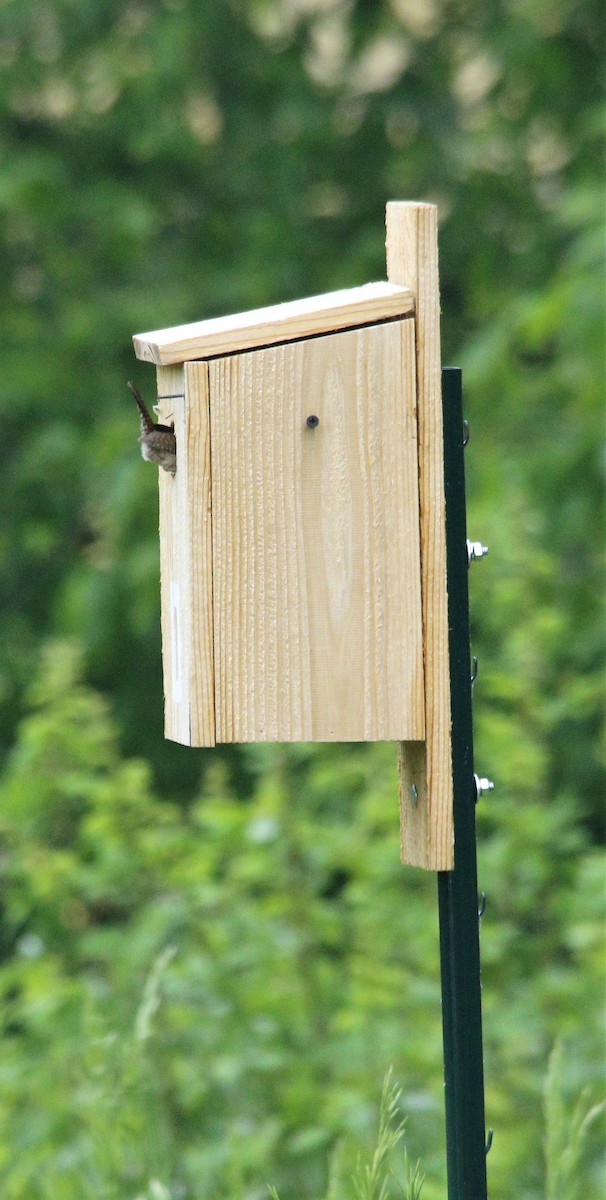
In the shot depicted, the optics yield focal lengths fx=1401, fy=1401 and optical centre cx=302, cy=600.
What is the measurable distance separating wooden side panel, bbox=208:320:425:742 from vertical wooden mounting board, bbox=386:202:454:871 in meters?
0.01

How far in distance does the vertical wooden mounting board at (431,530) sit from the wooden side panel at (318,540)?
1cm

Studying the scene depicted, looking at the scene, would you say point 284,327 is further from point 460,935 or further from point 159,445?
point 460,935

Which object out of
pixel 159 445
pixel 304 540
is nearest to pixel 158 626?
pixel 159 445

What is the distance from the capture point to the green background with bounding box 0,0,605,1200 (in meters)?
2.71

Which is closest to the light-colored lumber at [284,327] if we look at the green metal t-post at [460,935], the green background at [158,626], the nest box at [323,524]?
the nest box at [323,524]

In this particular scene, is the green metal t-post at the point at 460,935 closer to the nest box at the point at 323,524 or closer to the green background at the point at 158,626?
the nest box at the point at 323,524

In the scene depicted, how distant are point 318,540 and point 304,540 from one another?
15 millimetres

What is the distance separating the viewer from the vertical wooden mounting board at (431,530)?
1459 mm

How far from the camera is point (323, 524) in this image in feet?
4.84

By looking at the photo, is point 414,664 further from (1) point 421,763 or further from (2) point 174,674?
(2) point 174,674

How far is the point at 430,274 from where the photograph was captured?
4.79ft

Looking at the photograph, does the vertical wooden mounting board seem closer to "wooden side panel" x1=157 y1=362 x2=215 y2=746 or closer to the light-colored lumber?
the light-colored lumber

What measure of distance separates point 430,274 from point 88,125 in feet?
13.1

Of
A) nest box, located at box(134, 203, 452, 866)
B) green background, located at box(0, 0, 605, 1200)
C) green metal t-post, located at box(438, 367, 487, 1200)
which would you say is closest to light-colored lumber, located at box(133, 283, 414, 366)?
nest box, located at box(134, 203, 452, 866)
